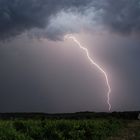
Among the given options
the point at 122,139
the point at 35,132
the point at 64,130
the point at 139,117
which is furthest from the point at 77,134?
the point at 139,117

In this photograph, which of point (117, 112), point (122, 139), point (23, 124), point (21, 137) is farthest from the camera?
point (117, 112)

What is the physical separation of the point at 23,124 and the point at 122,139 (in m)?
8.53

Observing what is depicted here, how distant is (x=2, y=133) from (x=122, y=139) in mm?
13763

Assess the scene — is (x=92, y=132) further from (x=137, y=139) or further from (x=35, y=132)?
(x=35, y=132)

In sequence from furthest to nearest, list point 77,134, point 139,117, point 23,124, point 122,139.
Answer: point 139,117 → point 122,139 → point 23,124 → point 77,134

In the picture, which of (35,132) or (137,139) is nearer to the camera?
(35,132)

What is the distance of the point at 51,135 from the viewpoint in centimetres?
2667

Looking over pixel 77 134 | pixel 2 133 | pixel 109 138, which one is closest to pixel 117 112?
pixel 109 138

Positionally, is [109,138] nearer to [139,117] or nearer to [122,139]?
[122,139]

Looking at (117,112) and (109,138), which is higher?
(117,112)

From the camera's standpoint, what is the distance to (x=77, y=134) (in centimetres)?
2802

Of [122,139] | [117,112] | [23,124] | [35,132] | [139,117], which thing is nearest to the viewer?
[35,132]

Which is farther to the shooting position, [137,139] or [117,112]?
[117,112]

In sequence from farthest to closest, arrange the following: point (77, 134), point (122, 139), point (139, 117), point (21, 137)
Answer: point (139, 117) → point (122, 139) → point (77, 134) → point (21, 137)
